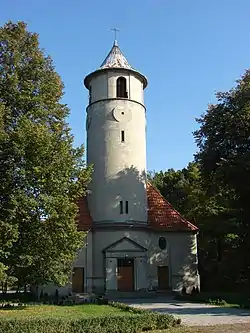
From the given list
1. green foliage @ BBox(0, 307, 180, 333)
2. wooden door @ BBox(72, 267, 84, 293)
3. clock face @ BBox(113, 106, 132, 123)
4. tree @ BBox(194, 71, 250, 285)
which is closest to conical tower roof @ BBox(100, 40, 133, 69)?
clock face @ BBox(113, 106, 132, 123)

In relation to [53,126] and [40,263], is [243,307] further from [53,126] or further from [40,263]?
[53,126]

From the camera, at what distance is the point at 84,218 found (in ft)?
111

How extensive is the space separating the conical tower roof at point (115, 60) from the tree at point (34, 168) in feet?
47.6

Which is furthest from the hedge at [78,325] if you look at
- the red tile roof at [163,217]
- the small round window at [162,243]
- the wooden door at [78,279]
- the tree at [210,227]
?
the tree at [210,227]

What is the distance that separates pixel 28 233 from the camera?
19.9 meters

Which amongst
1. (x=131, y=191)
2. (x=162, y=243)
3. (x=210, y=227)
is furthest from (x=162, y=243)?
(x=210, y=227)

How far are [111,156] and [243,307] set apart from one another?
16038 mm

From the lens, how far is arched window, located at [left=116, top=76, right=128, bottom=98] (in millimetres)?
35906

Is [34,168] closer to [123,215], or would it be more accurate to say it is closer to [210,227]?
[123,215]

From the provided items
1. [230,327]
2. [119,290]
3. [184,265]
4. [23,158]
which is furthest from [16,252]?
[184,265]

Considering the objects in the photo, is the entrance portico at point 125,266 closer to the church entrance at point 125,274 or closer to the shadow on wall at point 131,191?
the church entrance at point 125,274

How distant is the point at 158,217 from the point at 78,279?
27.4ft

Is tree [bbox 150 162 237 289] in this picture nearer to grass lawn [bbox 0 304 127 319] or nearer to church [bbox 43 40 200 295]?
church [bbox 43 40 200 295]

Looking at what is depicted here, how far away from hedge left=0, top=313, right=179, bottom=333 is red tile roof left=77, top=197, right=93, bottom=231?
59.6 feet
